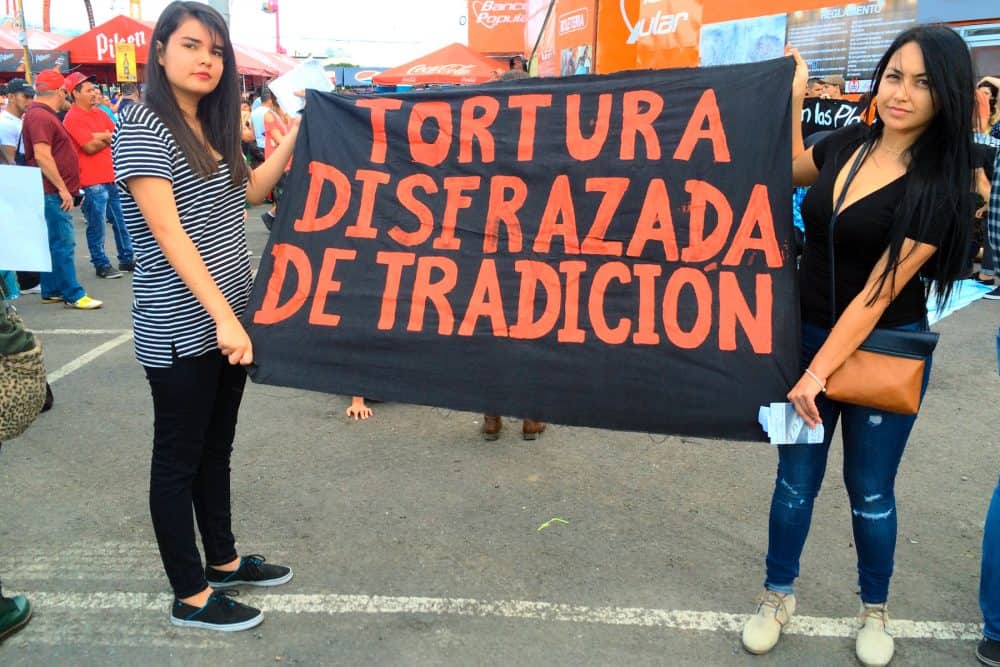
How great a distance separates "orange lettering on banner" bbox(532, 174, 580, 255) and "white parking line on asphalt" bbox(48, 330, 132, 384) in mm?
4029

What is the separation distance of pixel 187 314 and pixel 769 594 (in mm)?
2038

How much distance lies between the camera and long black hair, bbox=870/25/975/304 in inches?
84.0

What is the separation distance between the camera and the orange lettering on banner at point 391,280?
8.78 ft

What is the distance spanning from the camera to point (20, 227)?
291 cm

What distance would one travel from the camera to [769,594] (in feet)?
8.68

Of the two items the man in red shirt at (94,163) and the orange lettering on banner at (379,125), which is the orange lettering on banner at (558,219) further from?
the man in red shirt at (94,163)

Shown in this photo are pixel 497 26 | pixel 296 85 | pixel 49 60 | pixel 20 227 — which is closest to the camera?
pixel 20 227

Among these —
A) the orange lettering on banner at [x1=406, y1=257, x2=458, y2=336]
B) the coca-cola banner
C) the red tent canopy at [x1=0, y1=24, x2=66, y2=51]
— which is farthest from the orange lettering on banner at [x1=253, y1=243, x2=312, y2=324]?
the red tent canopy at [x1=0, y1=24, x2=66, y2=51]

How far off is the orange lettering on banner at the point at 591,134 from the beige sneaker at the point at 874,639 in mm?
1703

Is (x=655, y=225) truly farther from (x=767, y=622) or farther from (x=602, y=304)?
(x=767, y=622)

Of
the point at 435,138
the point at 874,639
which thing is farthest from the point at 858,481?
the point at 435,138

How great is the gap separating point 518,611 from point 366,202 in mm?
1500

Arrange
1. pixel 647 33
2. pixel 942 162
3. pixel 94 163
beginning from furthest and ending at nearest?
pixel 647 33 → pixel 94 163 → pixel 942 162

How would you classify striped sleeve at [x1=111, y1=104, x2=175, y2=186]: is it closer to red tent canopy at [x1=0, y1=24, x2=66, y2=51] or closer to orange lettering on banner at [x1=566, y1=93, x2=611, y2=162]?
orange lettering on banner at [x1=566, y1=93, x2=611, y2=162]
